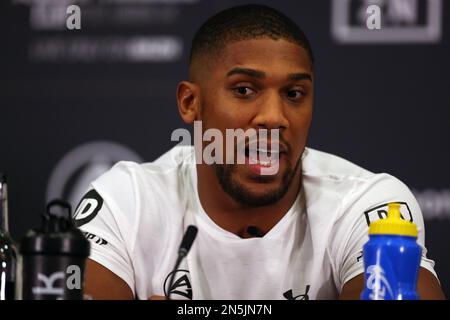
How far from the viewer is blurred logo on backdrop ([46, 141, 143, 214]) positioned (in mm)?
2143

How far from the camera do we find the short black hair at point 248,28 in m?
1.86

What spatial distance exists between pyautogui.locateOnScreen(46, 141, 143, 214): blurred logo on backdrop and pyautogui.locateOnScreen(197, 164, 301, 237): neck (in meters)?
0.24

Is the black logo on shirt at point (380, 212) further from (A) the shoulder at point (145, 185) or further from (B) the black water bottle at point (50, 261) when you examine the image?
(B) the black water bottle at point (50, 261)

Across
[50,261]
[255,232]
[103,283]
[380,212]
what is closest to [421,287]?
[380,212]

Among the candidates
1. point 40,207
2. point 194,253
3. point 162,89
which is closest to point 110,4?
point 162,89

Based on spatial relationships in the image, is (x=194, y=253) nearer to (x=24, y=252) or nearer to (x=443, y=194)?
(x=443, y=194)

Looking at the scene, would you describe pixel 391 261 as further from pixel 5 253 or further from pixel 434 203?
pixel 434 203

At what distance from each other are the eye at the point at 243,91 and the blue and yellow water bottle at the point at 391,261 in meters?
0.65

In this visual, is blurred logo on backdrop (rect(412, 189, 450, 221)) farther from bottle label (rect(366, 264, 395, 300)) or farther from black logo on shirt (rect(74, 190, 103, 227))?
bottle label (rect(366, 264, 395, 300))

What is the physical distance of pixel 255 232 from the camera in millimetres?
1975

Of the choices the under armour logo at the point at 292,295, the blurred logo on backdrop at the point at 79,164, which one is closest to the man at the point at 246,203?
the under armour logo at the point at 292,295

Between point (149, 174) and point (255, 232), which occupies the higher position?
point (149, 174)

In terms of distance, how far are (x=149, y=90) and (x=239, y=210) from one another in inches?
15.8
